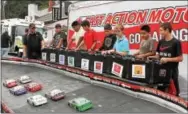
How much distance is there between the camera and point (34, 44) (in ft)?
30.4

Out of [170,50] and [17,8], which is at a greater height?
[17,8]

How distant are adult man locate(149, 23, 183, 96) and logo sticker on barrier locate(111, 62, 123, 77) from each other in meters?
0.82

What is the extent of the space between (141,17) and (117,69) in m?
2.47

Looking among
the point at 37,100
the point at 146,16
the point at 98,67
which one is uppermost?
the point at 146,16

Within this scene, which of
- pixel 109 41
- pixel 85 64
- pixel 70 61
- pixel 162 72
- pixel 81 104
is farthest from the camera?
pixel 70 61

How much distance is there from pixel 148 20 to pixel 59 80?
2.64 meters

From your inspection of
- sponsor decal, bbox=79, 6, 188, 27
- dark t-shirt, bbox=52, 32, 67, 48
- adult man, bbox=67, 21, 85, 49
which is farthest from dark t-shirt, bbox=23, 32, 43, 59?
sponsor decal, bbox=79, 6, 188, 27

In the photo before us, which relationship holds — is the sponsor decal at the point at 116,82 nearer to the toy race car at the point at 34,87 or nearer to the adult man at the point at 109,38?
the adult man at the point at 109,38

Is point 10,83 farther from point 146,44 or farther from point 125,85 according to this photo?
point 146,44

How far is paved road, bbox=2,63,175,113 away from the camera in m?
4.94

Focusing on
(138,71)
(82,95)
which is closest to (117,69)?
(138,71)

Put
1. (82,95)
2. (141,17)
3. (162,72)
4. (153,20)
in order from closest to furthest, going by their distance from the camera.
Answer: (162,72), (82,95), (153,20), (141,17)

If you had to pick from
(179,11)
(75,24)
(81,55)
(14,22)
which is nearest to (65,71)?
(81,55)

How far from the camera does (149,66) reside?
5.66m
